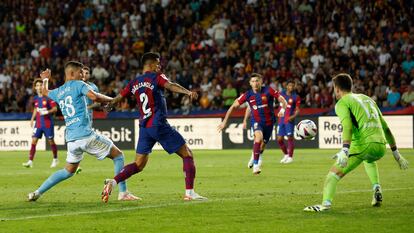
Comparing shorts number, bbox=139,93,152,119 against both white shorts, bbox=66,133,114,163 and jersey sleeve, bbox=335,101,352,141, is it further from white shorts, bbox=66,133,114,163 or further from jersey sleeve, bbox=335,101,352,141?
jersey sleeve, bbox=335,101,352,141

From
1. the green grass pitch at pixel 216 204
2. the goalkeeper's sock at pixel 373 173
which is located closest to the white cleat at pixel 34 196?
the green grass pitch at pixel 216 204

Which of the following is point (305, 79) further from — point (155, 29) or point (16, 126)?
point (16, 126)

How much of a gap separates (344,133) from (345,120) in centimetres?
26

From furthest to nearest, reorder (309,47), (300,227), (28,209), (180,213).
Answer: (309,47)
(28,209)
(180,213)
(300,227)

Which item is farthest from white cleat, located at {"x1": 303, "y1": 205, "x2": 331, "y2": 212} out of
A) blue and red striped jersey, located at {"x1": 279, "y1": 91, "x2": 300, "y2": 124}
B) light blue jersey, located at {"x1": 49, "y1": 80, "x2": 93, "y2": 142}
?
blue and red striped jersey, located at {"x1": 279, "y1": 91, "x2": 300, "y2": 124}

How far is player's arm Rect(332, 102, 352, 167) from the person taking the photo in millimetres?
11828

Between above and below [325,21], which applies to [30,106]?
below

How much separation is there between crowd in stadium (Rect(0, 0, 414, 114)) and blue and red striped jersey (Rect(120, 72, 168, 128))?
19.4m

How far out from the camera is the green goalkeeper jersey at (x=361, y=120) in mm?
12531

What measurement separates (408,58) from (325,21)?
4.46 m

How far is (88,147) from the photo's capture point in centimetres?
1441

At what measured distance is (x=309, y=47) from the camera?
3644cm

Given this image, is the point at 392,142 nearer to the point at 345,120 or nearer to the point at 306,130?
the point at 345,120

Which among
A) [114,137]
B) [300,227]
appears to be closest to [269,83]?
[114,137]
